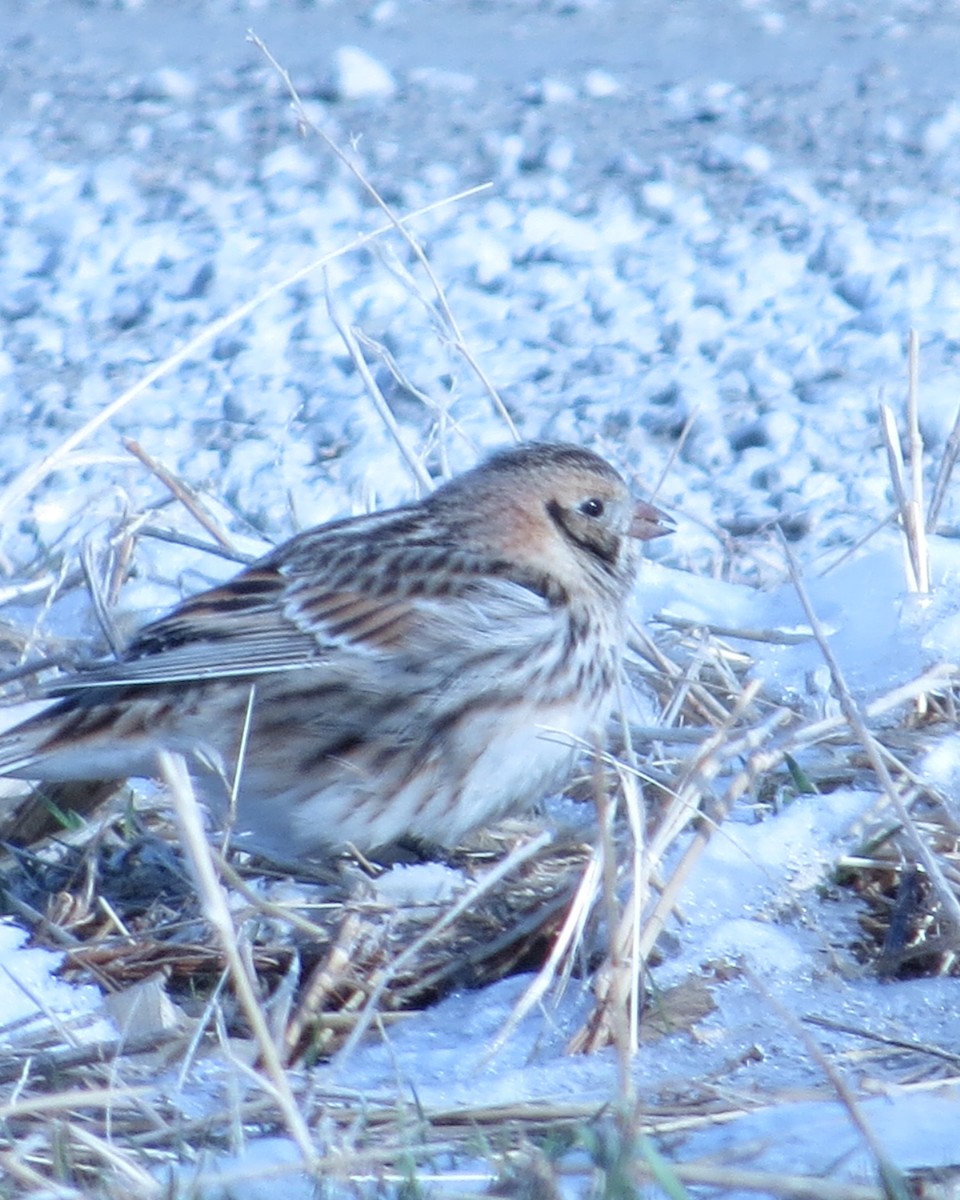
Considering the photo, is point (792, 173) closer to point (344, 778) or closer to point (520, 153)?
point (520, 153)

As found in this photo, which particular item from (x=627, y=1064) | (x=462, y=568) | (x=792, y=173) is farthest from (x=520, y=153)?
(x=627, y=1064)

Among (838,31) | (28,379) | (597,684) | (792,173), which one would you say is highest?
(838,31)

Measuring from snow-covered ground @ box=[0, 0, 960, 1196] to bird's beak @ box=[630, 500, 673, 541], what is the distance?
26cm

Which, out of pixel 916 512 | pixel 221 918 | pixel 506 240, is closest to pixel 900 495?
pixel 916 512

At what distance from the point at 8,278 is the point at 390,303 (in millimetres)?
1576

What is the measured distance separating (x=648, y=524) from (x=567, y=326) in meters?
2.97

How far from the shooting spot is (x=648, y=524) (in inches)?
182

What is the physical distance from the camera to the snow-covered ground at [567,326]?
3.29 metres

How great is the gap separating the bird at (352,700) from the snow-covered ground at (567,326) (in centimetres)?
46

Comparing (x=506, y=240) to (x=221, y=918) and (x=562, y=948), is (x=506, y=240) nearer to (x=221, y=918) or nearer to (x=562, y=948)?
(x=562, y=948)

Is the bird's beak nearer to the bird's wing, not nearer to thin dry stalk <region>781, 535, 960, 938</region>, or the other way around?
the bird's wing

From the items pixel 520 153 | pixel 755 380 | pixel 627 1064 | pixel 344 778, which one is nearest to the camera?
pixel 627 1064

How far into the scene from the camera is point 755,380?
22.8ft

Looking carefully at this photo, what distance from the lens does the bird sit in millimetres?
3945
